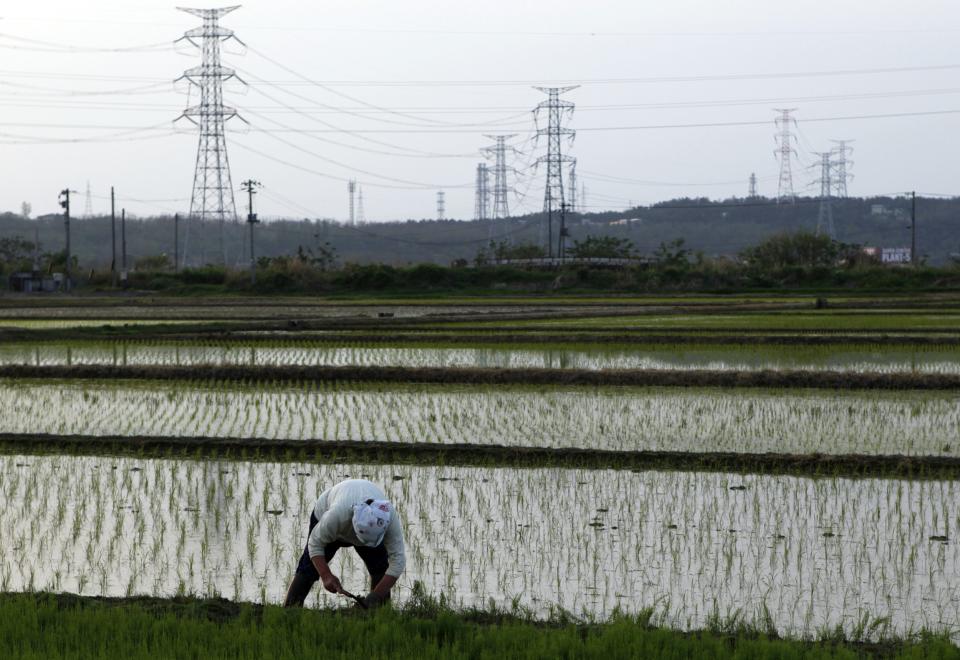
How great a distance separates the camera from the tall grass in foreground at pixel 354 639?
3.79 meters

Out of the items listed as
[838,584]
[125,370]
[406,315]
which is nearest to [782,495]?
[838,584]

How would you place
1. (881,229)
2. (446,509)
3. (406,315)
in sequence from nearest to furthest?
(446,509) < (406,315) < (881,229)

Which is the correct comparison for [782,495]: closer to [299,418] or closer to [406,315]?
[299,418]

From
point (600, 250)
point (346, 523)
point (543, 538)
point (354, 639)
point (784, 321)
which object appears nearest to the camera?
point (354, 639)

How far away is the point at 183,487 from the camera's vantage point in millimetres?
7184

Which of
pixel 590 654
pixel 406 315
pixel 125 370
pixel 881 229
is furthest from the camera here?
pixel 881 229

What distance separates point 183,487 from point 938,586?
4.51 m

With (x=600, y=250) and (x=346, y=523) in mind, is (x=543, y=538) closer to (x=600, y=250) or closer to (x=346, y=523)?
(x=346, y=523)

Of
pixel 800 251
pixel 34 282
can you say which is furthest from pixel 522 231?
pixel 34 282

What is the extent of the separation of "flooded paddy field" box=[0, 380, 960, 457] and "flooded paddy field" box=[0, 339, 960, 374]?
1511 millimetres

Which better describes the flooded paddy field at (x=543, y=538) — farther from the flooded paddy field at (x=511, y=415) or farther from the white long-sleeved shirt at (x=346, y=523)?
the flooded paddy field at (x=511, y=415)

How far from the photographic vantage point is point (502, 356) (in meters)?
14.8

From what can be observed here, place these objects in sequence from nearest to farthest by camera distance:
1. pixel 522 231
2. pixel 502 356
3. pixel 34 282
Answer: pixel 502 356 < pixel 34 282 < pixel 522 231

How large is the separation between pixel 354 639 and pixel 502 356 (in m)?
11.0
